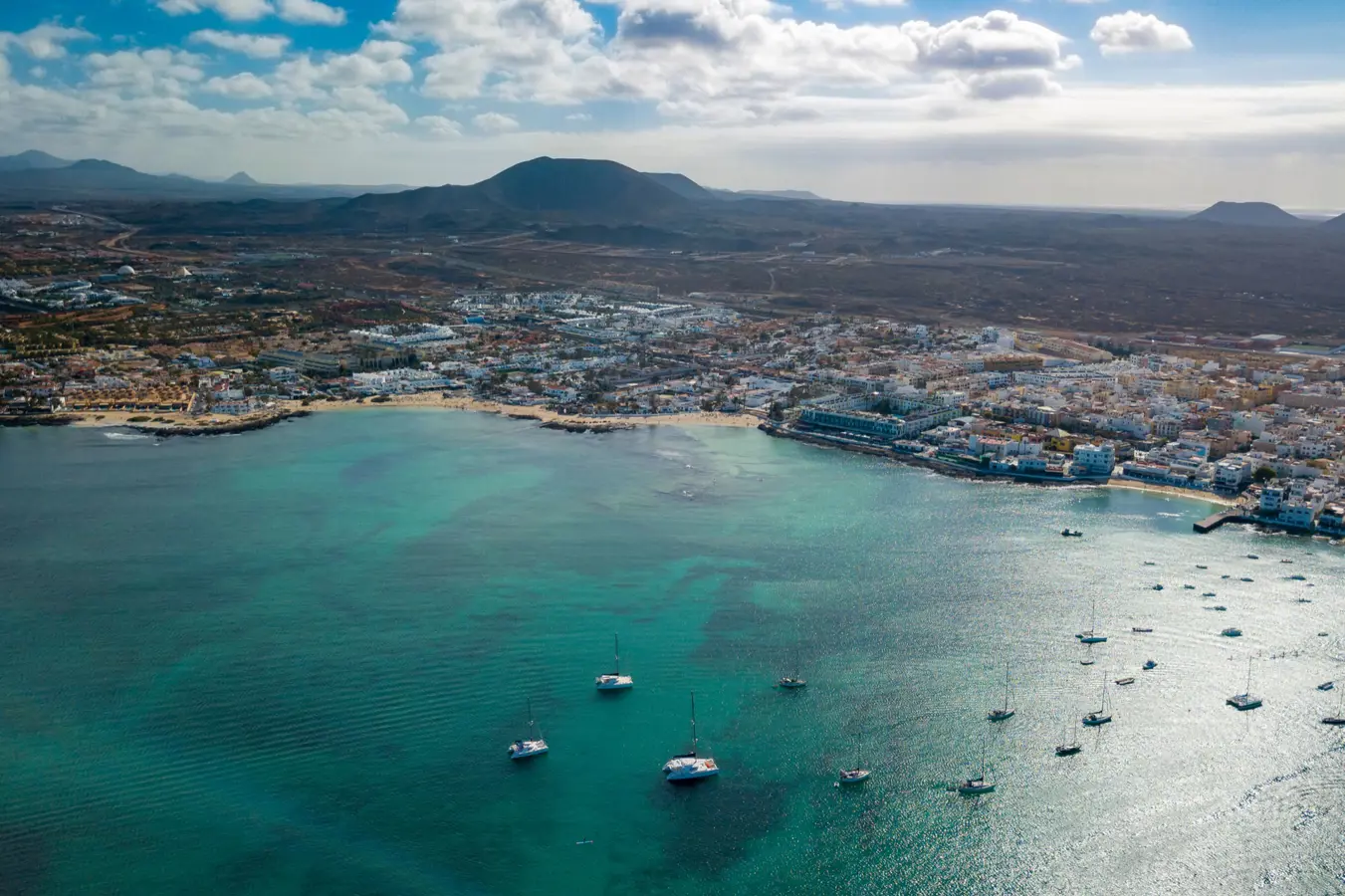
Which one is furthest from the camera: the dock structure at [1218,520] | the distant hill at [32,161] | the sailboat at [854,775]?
the distant hill at [32,161]

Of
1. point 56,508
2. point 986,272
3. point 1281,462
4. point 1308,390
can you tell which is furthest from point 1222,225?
point 56,508

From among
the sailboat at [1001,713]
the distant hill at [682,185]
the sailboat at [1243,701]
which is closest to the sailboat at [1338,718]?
the sailboat at [1243,701]

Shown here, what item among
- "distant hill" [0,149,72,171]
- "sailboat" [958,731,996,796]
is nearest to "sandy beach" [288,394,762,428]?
"sailboat" [958,731,996,796]

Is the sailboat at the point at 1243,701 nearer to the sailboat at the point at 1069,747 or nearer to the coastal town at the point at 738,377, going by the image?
the sailboat at the point at 1069,747

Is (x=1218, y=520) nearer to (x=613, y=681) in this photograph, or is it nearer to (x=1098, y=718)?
(x=1098, y=718)

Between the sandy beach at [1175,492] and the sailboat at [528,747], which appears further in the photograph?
the sandy beach at [1175,492]

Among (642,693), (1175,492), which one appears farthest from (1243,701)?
(1175,492)

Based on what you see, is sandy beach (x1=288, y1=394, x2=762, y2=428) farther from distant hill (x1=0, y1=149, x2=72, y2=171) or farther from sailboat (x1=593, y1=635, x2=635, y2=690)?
distant hill (x1=0, y1=149, x2=72, y2=171)

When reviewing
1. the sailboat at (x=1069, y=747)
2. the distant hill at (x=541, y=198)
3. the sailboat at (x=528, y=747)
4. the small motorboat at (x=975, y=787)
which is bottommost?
the small motorboat at (x=975, y=787)
